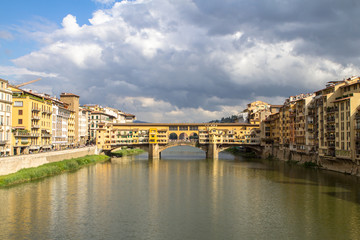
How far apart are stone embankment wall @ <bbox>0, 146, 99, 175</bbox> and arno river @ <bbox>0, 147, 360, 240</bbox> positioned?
12.6 feet

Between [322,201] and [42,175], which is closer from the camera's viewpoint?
[322,201]

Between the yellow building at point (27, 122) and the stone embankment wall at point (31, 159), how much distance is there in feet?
16.9

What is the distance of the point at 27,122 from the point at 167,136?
3792cm

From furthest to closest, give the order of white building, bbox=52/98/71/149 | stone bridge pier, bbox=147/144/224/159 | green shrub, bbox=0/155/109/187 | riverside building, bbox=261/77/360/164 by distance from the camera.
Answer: stone bridge pier, bbox=147/144/224/159, white building, bbox=52/98/71/149, riverside building, bbox=261/77/360/164, green shrub, bbox=0/155/109/187

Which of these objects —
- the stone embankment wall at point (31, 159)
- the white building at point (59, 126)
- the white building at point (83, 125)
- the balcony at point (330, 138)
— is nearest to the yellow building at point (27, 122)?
the stone embankment wall at point (31, 159)

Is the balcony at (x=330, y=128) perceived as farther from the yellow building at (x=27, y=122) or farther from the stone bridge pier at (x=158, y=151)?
the yellow building at (x=27, y=122)

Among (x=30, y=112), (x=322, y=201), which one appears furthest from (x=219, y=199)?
(x=30, y=112)

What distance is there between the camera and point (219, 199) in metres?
35.4

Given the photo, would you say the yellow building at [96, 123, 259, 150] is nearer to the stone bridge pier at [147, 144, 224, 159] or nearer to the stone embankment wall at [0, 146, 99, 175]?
the stone bridge pier at [147, 144, 224, 159]

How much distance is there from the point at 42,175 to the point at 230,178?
2486 centimetres

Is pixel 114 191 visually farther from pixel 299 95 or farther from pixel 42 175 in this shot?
pixel 299 95

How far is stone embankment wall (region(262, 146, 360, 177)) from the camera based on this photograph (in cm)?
4944

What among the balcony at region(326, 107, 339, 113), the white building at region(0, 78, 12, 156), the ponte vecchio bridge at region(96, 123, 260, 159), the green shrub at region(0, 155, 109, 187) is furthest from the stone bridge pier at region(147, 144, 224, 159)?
the white building at region(0, 78, 12, 156)

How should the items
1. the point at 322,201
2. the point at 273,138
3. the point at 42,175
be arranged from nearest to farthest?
the point at 322,201 < the point at 42,175 < the point at 273,138
